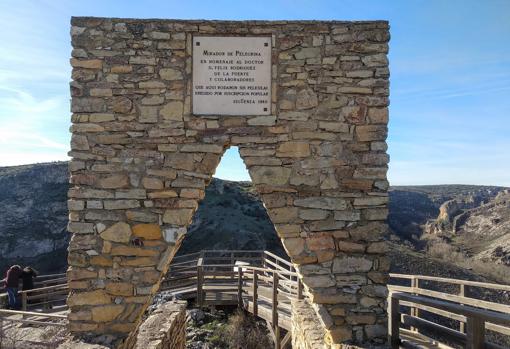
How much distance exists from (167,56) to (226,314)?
8.55 meters

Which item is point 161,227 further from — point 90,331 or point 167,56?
point 167,56

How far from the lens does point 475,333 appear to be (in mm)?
3518

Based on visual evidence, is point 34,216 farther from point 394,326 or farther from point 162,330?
point 394,326

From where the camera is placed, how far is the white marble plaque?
4.79 meters

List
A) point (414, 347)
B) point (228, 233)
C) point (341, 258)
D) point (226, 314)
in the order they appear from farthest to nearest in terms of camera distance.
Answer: point (228, 233) → point (226, 314) → point (341, 258) → point (414, 347)

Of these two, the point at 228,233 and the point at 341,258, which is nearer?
the point at 341,258

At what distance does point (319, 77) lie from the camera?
4.76m

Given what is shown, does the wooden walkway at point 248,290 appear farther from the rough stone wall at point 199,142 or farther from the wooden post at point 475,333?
the wooden post at point 475,333

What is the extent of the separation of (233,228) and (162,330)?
17.7m

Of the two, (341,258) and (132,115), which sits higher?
(132,115)

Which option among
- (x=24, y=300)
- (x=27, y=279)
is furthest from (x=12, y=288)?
(x=27, y=279)

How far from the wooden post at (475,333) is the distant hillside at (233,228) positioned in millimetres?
18977

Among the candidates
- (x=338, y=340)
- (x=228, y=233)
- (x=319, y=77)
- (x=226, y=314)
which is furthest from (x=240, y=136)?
(x=228, y=233)

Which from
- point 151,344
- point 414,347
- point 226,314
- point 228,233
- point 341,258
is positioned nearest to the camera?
point 414,347
